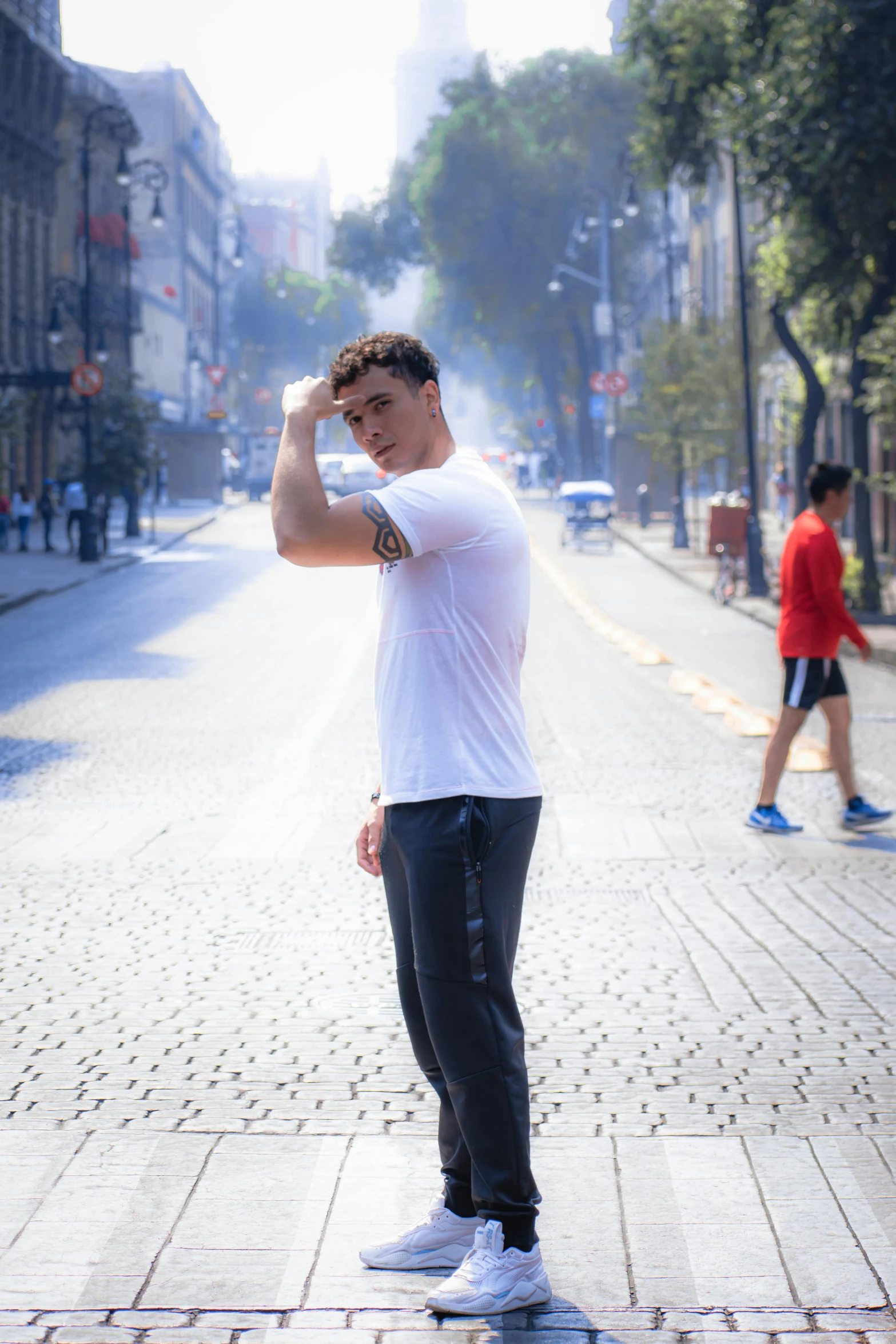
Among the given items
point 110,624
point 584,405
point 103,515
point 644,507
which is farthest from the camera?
point 584,405

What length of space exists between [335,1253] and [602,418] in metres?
68.9

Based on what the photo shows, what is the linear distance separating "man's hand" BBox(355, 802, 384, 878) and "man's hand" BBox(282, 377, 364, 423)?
84cm

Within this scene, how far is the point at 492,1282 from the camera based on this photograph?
3.67 m

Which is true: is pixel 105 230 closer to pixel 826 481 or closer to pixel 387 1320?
pixel 826 481

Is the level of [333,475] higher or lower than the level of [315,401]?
higher

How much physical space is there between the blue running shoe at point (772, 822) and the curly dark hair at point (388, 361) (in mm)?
6263

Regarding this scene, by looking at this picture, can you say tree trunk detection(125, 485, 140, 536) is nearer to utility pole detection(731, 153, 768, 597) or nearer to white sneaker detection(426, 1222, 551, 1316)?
utility pole detection(731, 153, 768, 597)

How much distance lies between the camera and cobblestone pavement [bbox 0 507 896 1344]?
3.77m

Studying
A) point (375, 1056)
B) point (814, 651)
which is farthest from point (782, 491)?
point (375, 1056)

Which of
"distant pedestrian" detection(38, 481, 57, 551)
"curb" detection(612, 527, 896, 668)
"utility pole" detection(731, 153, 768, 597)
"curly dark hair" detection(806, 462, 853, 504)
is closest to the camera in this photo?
"curly dark hair" detection(806, 462, 853, 504)

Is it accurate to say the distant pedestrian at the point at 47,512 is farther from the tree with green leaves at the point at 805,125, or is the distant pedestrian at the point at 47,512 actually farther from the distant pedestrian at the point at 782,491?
the tree with green leaves at the point at 805,125

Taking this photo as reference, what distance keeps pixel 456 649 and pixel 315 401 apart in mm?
562

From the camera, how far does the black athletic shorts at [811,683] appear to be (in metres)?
9.62

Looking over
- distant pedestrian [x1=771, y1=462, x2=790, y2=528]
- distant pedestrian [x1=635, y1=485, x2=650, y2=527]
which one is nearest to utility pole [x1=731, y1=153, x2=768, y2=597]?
distant pedestrian [x1=771, y1=462, x2=790, y2=528]
